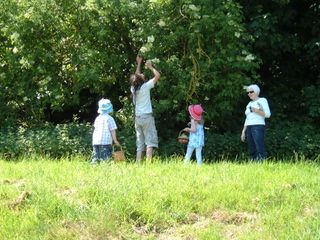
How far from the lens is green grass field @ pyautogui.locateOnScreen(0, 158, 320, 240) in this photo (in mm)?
4453

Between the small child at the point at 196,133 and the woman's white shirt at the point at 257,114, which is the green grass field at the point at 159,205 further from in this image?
the small child at the point at 196,133

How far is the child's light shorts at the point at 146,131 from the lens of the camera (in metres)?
9.66

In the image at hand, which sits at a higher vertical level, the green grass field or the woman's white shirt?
the woman's white shirt

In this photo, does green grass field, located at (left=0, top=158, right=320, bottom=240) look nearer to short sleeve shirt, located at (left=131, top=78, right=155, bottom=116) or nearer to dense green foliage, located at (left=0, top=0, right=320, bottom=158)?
short sleeve shirt, located at (left=131, top=78, right=155, bottom=116)

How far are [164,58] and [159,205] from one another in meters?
7.42

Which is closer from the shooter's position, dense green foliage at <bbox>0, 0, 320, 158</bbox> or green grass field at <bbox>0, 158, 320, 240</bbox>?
green grass field at <bbox>0, 158, 320, 240</bbox>

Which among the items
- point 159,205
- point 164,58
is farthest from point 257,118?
point 159,205

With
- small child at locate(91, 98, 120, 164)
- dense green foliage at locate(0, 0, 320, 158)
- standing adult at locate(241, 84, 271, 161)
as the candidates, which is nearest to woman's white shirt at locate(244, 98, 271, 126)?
standing adult at locate(241, 84, 271, 161)

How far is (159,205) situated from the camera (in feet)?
16.1

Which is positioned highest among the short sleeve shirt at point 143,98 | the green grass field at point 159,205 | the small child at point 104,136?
the short sleeve shirt at point 143,98

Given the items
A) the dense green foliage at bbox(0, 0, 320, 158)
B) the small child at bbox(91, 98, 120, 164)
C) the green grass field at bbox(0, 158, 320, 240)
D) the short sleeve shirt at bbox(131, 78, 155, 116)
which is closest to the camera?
the green grass field at bbox(0, 158, 320, 240)

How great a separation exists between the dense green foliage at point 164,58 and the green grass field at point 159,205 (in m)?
5.85

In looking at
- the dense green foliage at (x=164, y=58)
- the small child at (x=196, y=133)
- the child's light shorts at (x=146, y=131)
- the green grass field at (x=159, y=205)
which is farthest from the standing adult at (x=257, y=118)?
the green grass field at (x=159, y=205)

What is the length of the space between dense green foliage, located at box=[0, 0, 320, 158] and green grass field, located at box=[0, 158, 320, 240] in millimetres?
5846
